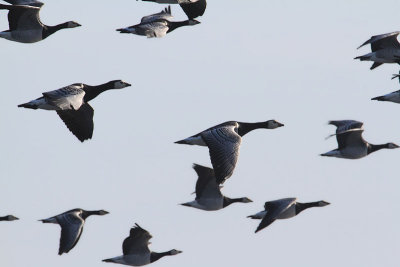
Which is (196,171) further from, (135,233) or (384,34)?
(384,34)

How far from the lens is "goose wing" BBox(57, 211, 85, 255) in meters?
35.4

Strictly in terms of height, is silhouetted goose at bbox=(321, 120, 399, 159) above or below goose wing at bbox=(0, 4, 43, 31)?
below

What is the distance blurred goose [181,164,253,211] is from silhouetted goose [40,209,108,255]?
12.1 ft

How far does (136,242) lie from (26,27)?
7.26 m

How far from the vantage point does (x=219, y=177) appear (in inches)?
1246

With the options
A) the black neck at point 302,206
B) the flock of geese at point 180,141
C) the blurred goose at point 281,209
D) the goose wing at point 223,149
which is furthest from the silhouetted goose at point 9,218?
the goose wing at point 223,149

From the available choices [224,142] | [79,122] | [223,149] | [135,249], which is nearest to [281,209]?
[224,142]

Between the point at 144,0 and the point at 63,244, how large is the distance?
697 cm

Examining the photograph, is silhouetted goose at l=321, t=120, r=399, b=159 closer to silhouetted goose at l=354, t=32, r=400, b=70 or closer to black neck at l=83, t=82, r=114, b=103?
silhouetted goose at l=354, t=32, r=400, b=70

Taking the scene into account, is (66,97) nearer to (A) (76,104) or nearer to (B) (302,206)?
(A) (76,104)

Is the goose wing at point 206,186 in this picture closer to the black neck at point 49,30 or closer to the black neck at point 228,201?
the black neck at point 228,201

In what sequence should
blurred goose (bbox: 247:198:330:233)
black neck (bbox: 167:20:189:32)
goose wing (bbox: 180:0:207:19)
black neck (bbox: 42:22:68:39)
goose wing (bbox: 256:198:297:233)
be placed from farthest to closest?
black neck (bbox: 167:20:189:32), goose wing (bbox: 180:0:207:19), black neck (bbox: 42:22:68:39), goose wing (bbox: 256:198:297:233), blurred goose (bbox: 247:198:330:233)

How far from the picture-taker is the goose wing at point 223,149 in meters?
31.8

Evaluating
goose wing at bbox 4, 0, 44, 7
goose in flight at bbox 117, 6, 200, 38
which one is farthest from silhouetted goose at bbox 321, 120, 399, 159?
goose wing at bbox 4, 0, 44, 7
